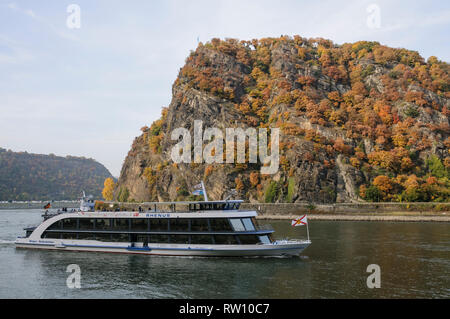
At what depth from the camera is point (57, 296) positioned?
Answer: 22.8 m

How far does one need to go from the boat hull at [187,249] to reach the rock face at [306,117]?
52.9 meters

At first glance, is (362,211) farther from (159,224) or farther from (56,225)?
(56,225)

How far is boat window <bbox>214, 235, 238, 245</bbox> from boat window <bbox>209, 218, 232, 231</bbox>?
661mm

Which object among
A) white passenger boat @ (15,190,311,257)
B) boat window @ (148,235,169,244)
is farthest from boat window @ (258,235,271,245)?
boat window @ (148,235,169,244)

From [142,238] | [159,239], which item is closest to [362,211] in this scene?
[159,239]

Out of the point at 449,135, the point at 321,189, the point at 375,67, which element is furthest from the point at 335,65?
the point at 321,189

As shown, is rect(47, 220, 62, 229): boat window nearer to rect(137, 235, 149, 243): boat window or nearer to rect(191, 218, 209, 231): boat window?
rect(137, 235, 149, 243): boat window

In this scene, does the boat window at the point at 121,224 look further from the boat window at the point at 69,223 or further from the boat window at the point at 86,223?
the boat window at the point at 69,223

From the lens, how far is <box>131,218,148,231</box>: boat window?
35.1m

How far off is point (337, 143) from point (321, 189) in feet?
45.7

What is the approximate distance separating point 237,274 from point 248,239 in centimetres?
528

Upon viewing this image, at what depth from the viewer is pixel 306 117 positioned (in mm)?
97750

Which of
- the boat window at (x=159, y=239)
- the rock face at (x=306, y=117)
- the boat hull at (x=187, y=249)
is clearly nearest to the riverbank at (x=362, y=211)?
the rock face at (x=306, y=117)
